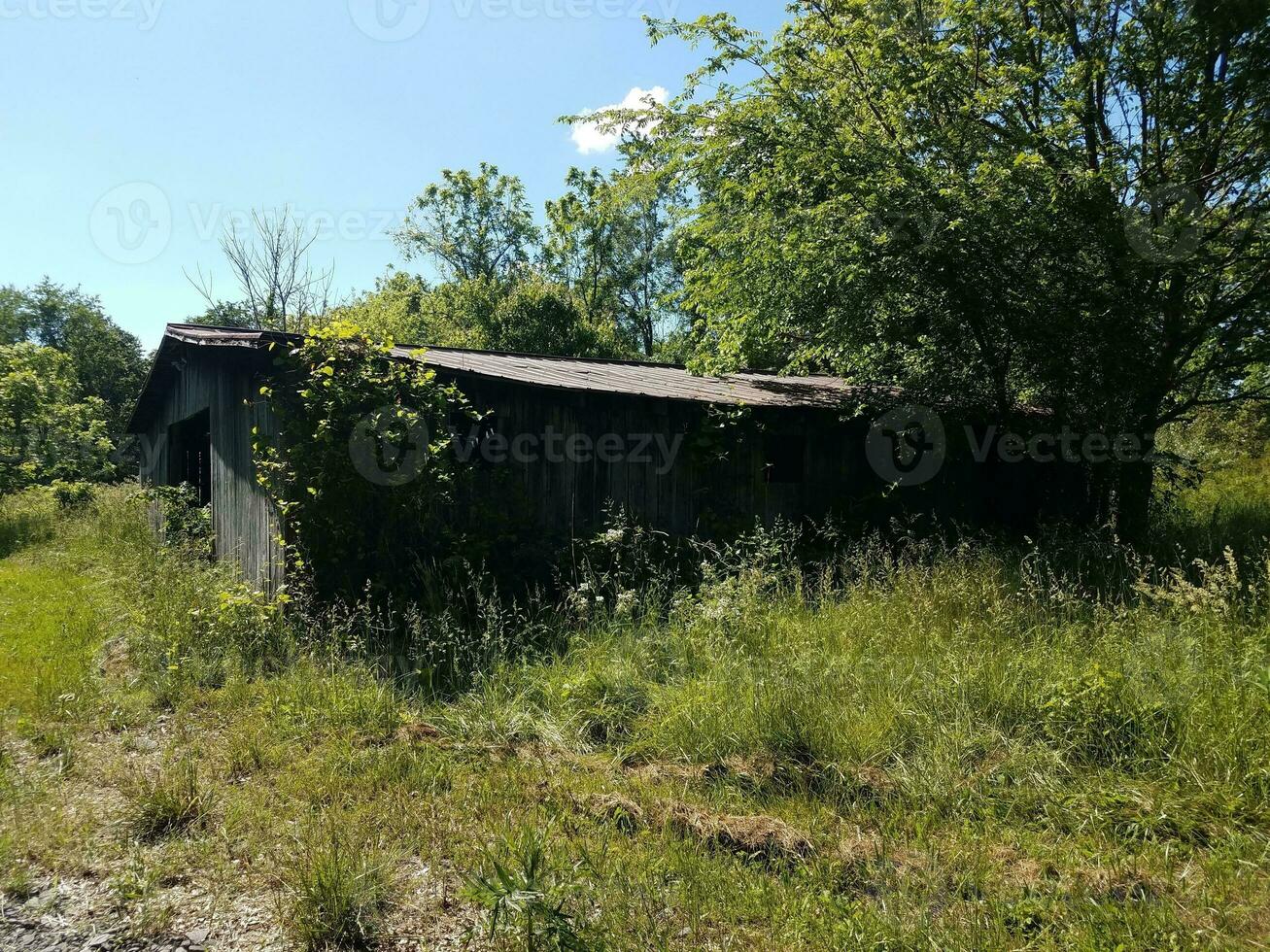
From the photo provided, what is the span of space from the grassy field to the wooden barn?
7.50ft

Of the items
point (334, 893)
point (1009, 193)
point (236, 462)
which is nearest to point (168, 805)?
point (334, 893)

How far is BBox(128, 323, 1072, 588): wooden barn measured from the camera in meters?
8.48

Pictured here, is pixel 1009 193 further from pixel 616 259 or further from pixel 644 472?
pixel 616 259

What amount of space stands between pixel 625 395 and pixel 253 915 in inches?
244

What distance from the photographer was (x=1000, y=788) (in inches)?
154

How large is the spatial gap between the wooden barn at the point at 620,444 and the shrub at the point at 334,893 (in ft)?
14.6

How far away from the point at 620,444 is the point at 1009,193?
5285 millimetres

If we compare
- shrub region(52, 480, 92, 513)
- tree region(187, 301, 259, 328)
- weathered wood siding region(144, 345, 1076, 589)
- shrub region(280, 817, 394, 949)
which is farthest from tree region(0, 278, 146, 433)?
shrub region(280, 817, 394, 949)

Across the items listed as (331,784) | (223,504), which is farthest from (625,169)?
(331,784)

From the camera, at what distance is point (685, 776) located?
4258mm

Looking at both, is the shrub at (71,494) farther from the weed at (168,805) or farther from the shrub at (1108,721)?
the shrub at (1108,721)

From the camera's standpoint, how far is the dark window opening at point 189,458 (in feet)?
43.7

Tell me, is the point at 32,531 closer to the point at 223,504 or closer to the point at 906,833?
the point at 223,504

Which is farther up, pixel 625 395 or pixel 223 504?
pixel 625 395
